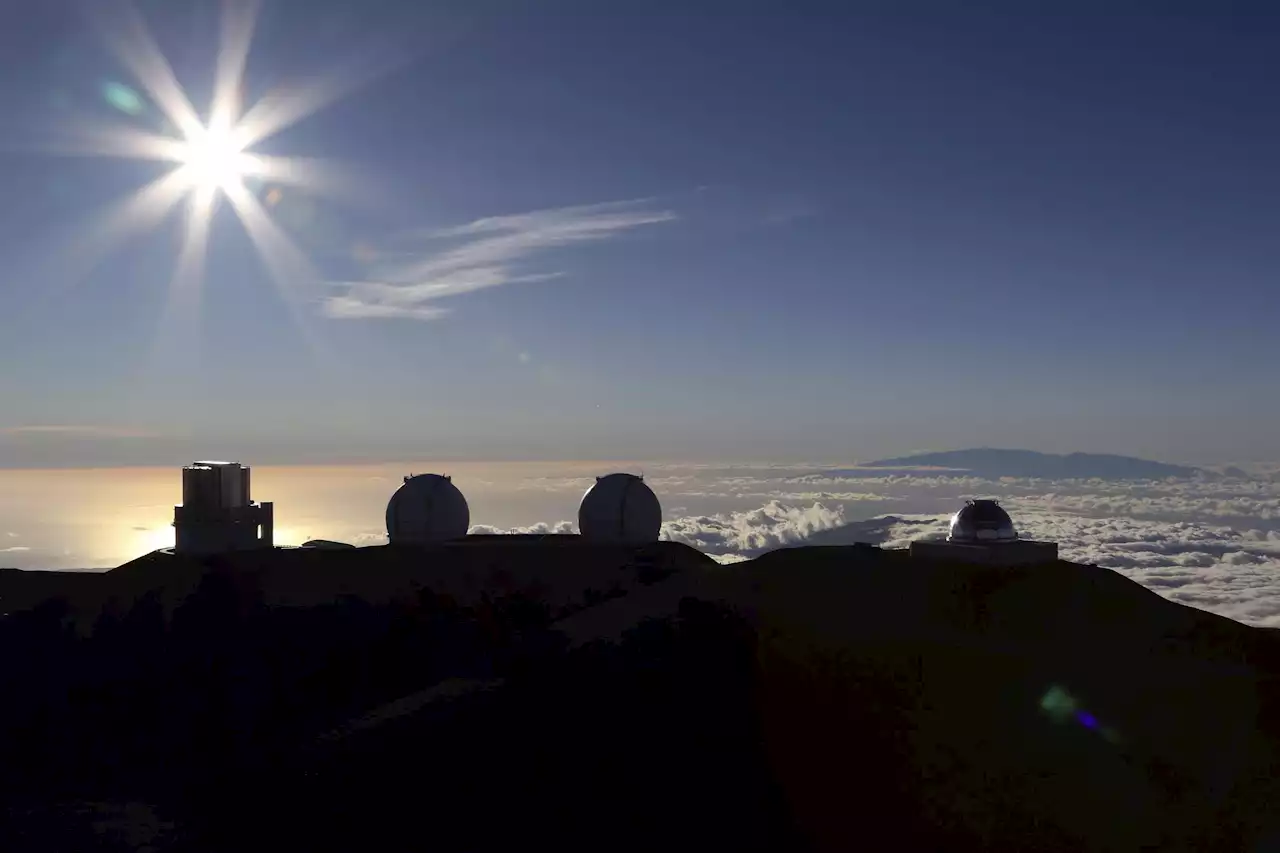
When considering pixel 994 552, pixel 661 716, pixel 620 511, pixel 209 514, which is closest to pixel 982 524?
pixel 994 552

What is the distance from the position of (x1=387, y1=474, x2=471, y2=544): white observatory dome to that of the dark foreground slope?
7.47 meters

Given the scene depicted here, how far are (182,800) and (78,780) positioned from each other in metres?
4.45

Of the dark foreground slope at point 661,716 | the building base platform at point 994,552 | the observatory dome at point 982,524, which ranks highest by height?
the observatory dome at point 982,524

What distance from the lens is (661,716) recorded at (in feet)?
78.3

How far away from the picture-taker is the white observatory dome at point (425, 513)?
1759 inches

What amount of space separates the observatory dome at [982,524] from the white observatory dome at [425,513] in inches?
824

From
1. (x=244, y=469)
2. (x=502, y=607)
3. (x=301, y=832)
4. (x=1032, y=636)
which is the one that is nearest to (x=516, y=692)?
(x=301, y=832)

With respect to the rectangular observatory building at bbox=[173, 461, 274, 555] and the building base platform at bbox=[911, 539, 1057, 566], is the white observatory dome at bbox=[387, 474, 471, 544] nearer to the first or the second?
the rectangular observatory building at bbox=[173, 461, 274, 555]

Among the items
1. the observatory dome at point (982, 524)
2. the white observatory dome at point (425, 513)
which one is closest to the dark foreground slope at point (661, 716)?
the observatory dome at point (982, 524)

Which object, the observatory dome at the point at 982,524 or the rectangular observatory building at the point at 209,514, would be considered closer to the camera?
the observatory dome at the point at 982,524

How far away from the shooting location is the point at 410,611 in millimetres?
35281

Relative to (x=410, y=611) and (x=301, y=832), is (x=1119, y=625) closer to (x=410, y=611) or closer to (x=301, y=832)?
(x=410, y=611)

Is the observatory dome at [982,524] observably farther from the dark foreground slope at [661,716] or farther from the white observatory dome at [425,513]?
the white observatory dome at [425,513]

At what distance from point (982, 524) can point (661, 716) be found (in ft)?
58.2
